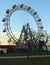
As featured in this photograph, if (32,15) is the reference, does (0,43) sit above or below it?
below

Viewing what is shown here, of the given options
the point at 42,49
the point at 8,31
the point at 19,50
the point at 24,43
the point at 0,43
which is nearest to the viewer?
the point at 8,31

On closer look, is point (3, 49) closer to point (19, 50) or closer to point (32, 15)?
point (19, 50)

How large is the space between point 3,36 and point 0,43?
3.07 m

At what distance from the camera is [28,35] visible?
265ft

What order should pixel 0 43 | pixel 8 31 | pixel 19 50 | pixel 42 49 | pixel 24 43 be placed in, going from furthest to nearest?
pixel 0 43, pixel 42 49, pixel 19 50, pixel 24 43, pixel 8 31

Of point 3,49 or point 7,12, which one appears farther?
point 3,49

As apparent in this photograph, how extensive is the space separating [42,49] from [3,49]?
14005 millimetres

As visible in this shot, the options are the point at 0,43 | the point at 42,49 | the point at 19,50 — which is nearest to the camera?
the point at 19,50

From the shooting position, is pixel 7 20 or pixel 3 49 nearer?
pixel 7 20

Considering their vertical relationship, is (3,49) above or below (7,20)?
below

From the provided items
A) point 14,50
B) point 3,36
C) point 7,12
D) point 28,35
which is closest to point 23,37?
point 28,35

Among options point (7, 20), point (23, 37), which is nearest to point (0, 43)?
point (23, 37)

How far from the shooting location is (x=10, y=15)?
6912 cm

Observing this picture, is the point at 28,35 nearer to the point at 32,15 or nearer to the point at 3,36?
the point at 32,15
